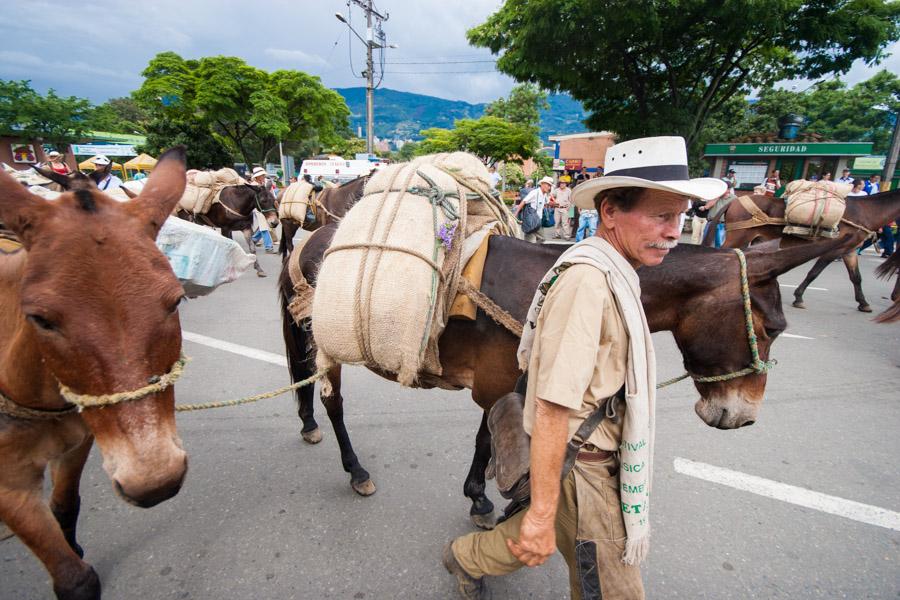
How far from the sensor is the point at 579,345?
45.8 inches

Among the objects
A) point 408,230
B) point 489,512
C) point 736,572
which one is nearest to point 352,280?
point 408,230

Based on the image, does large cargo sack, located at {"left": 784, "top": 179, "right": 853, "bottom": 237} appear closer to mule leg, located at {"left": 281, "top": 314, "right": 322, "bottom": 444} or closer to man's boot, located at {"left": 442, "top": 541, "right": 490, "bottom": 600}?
man's boot, located at {"left": 442, "top": 541, "right": 490, "bottom": 600}

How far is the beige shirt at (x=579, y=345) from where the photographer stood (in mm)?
1165

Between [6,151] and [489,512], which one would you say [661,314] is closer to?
[489,512]

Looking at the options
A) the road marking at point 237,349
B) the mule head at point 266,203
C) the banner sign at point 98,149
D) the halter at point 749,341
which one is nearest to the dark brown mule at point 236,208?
the mule head at point 266,203

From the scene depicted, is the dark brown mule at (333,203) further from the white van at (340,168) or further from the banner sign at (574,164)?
the banner sign at (574,164)

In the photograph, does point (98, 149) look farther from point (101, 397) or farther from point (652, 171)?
point (652, 171)

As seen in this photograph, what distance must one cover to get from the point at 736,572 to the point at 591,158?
36.6 meters

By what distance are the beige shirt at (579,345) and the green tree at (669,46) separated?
1121cm

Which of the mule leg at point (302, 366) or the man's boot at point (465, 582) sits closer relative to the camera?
the man's boot at point (465, 582)

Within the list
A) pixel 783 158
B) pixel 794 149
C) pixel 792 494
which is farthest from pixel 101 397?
pixel 783 158

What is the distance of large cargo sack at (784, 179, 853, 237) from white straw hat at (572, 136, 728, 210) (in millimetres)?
5987

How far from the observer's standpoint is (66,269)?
1.21m

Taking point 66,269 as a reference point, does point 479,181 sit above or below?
above
